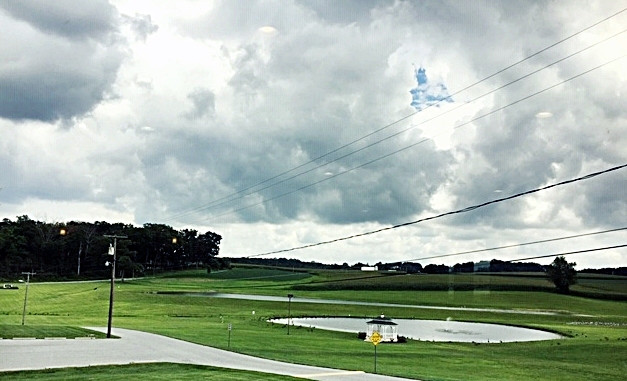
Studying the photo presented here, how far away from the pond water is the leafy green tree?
15.2 ft

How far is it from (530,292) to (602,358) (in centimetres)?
3972

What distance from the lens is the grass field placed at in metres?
31.2

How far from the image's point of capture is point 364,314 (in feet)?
241

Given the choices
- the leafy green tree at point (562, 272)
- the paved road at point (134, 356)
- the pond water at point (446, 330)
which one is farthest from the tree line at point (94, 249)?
the leafy green tree at point (562, 272)

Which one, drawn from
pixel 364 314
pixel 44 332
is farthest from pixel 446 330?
pixel 44 332

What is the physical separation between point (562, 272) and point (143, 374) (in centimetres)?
3582

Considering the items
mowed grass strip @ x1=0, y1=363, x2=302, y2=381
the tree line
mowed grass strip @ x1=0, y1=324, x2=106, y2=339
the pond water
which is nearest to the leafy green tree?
the pond water

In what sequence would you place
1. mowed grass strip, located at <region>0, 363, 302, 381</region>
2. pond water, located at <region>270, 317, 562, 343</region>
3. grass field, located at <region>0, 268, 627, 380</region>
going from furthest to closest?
1. pond water, located at <region>270, 317, 562, 343</region>
2. grass field, located at <region>0, 268, 627, 380</region>
3. mowed grass strip, located at <region>0, 363, 302, 381</region>

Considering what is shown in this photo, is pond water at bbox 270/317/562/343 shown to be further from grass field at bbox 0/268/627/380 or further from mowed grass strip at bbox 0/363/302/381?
mowed grass strip at bbox 0/363/302/381

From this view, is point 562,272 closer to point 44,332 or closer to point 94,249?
point 44,332

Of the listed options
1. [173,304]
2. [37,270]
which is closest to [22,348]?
[173,304]

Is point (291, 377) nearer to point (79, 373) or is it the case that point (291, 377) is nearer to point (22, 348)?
point (79, 373)

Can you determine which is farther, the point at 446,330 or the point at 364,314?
the point at 364,314

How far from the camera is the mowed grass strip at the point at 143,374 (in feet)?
66.7
